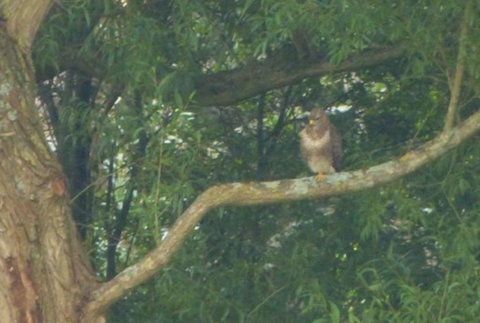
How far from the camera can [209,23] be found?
6508 mm

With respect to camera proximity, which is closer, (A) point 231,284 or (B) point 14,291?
(B) point 14,291

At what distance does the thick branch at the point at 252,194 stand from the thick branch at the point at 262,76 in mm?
1196

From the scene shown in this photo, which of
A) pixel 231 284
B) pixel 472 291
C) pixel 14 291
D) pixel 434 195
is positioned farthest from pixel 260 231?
pixel 14 291

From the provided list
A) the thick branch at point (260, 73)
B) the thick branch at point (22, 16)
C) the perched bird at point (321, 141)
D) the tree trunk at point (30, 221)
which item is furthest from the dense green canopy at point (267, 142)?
the thick branch at point (22, 16)

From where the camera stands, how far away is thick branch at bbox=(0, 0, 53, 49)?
5.53m

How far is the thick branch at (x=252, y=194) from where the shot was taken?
213 inches

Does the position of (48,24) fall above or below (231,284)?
above

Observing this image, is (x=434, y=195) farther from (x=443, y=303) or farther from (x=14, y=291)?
(x=14, y=291)

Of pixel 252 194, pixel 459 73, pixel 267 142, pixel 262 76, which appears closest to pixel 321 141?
pixel 262 76

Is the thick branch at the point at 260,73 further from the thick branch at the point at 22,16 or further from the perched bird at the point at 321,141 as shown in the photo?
the thick branch at the point at 22,16

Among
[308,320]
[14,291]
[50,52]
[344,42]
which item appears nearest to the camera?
[14,291]

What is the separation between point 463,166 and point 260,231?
1285 millimetres

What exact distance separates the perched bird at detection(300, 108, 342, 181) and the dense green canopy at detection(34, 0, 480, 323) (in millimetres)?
129

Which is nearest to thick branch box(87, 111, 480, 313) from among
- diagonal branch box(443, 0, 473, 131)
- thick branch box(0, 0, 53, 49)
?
diagonal branch box(443, 0, 473, 131)
